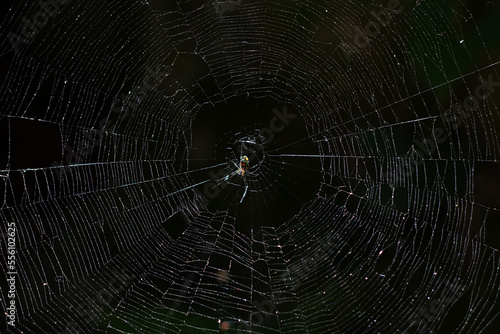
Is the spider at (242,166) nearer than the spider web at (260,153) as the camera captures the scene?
No

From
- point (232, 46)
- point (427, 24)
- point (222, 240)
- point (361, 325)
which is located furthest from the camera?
point (222, 240)

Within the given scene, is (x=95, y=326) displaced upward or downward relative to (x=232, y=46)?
downward

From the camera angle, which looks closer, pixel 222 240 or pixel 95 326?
pixel 95 326

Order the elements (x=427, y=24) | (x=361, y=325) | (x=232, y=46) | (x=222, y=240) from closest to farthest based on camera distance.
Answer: (x=427, y=24) → (x=361, y=325) → (x=232, y=46) → (x=222, y=240)

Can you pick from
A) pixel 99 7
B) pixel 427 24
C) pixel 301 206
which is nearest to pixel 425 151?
pixel 427 24

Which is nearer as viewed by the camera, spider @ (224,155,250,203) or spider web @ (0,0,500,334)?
spider web @ (0,0,500,334)

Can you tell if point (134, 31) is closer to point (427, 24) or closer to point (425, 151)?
point (427, 24)

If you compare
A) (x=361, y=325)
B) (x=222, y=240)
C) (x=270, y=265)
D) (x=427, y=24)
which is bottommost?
(x=361, y=325)
